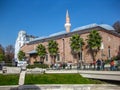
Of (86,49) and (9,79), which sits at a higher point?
(86,49)

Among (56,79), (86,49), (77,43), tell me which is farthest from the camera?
(86,49)

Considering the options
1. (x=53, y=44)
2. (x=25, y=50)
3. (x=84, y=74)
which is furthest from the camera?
(x=25, y=50)

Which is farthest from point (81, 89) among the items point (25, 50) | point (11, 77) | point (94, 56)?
point (25, 50)

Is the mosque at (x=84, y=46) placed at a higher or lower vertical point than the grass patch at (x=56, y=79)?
higher

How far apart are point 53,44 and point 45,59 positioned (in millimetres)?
6890

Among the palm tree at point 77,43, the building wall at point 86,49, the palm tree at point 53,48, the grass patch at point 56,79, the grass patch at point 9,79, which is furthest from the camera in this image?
the palm tree at point 53,48

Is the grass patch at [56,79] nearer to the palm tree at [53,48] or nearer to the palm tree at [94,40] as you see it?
the palm tree at [94,40]

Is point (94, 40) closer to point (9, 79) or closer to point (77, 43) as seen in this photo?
point (77, 43)

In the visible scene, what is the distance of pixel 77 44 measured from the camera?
149ft

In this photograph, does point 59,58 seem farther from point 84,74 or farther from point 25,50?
point 84,74

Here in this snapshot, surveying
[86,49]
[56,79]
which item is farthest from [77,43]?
[56,79]

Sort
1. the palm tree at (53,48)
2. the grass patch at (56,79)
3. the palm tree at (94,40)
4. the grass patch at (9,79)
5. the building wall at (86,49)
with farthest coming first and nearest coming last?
the palm tree at (53,48)
the building wall at (86,49)
the palm tree at (94,40)
the grass patch at (56,79)
the grass patch at (9,79)

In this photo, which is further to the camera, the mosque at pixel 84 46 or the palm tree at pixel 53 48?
the palm tree at pixel 53 48

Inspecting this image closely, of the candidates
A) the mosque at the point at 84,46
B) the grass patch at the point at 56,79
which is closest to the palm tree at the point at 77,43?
the mosque at the point at 84,46
